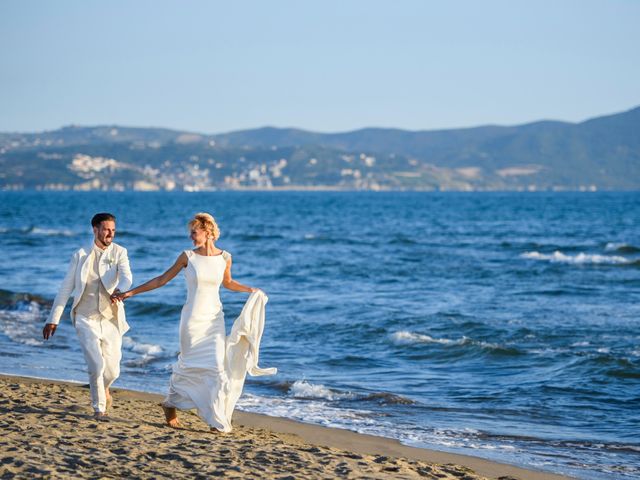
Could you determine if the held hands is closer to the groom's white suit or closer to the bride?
the groom's white suit

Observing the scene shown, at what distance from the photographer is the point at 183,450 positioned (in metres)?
7.33

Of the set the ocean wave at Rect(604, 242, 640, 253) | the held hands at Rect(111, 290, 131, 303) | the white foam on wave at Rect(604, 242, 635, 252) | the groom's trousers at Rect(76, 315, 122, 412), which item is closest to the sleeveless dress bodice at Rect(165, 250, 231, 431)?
the held hands at Rect(111, 290, 131, 303)

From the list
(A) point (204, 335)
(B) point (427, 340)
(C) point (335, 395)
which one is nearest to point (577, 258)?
(B) point (427, 340)

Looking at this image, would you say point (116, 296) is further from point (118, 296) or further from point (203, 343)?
point (203, 343)

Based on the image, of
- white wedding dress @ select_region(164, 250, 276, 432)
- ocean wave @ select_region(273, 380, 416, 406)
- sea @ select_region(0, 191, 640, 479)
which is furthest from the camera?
ocean wave @ select_region(273, 380, 416, 406)

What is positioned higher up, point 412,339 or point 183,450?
point 183,450

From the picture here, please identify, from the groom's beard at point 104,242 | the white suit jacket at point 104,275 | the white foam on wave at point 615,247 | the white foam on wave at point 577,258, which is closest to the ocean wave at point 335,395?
the white suit jacket at point 104,275

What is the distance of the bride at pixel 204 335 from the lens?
8.08 metres

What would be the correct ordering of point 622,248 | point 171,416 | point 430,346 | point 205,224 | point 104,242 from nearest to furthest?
point 205,224, point 104,242, point 171,416, point 430,346, point 622,248

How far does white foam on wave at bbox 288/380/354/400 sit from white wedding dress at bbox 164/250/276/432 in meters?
3.52

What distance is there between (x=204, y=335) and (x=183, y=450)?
1143 millimetres

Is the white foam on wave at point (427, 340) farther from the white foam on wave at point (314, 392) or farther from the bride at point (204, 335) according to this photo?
the bride at point (204, 335)

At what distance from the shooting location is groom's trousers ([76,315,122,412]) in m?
8.26

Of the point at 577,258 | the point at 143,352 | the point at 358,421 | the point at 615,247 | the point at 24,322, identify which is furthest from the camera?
the point at 615,247
